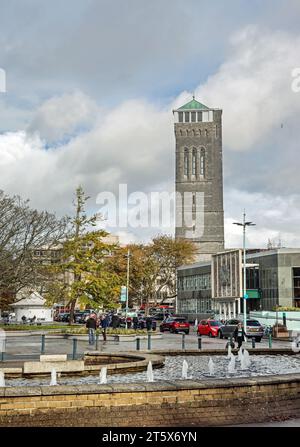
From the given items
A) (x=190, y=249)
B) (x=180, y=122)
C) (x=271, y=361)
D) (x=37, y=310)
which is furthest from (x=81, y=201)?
(x=180, y=122)

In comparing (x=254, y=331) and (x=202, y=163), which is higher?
(x=202, y=163)

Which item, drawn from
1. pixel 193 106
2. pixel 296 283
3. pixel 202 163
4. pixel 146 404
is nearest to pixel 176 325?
pixel 296 283

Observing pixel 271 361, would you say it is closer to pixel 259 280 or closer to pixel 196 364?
pixel 196 364

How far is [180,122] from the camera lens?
144 m

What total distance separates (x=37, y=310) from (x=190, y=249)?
40258mm

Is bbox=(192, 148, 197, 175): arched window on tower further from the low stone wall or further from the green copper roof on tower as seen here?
the low stone wall

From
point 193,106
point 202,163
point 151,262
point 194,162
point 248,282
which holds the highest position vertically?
point 193,106

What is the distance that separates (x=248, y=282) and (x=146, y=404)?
6302 centimetres

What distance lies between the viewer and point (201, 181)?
139m

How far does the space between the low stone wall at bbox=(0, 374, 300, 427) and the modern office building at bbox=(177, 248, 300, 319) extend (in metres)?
54.5

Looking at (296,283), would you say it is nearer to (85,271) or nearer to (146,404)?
(85,271)

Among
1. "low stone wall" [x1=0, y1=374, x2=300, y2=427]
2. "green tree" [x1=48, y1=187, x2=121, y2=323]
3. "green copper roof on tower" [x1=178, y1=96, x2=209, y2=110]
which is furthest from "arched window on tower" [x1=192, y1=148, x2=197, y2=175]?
"low stone wall" [x1=0, y1=374, x2=300, y2=427]

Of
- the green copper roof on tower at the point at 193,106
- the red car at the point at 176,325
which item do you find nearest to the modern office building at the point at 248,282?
the red car at the point at 176,325

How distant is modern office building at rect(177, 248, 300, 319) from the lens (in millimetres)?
64688
